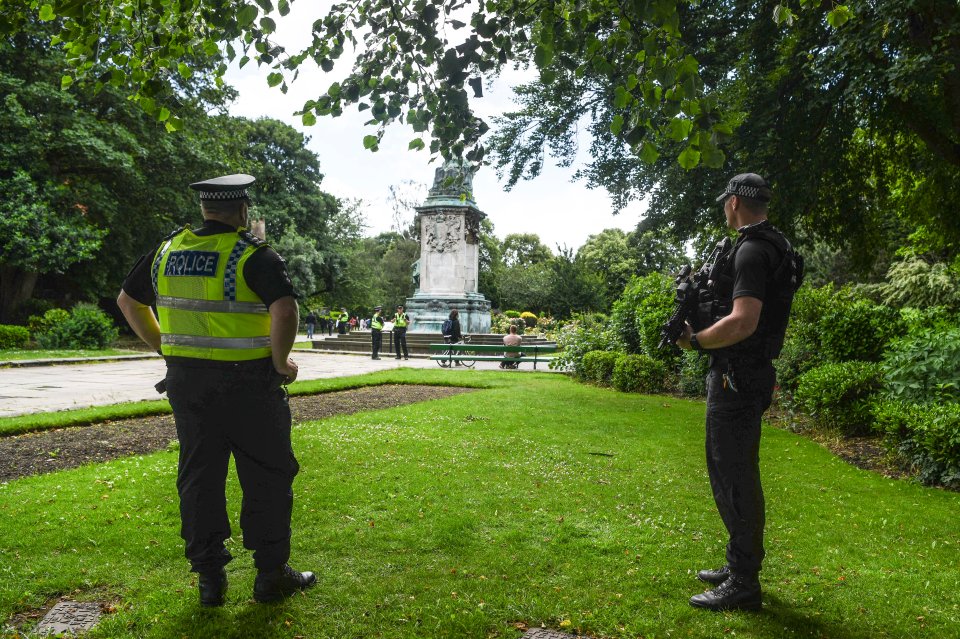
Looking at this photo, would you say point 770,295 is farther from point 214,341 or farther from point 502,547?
point 214,341

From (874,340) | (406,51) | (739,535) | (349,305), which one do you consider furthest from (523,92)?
(349,305)

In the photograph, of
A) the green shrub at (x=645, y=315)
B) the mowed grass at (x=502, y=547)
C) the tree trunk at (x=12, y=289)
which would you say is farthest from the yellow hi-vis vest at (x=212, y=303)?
the tree trunk at (x=12, y=289)

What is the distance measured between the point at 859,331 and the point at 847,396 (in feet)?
6.09

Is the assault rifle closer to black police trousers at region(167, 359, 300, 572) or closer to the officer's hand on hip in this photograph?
the officer's hand on hip

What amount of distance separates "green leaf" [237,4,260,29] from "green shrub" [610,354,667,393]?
1113 centimetres

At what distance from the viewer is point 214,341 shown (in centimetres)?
332

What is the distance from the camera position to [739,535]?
3471 mm

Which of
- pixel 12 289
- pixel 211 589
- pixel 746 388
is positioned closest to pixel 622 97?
pixel 746 388

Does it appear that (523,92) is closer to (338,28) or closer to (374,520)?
(338,28)

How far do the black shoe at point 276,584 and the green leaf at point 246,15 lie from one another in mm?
3386

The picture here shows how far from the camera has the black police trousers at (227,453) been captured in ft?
10.9

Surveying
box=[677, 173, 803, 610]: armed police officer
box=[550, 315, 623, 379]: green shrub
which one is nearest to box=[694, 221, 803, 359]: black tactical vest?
box=[677, 173, 803, 610]: armed police officer

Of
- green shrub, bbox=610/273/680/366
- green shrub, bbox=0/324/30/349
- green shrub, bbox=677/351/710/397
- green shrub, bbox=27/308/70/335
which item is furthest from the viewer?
green shrub, bbox=27/308/70/335

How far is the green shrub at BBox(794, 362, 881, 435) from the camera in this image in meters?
8.22
